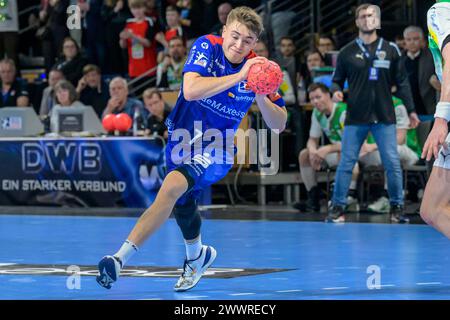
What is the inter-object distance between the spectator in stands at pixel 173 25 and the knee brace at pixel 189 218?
37.8 feet

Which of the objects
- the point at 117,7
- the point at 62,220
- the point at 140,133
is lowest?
the point at 62,220

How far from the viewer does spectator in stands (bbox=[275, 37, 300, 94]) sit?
18047mm

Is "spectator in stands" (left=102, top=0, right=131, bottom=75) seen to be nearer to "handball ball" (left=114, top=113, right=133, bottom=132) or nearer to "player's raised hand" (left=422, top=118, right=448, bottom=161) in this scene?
"handball ball" (left=114, top=113, right=133, bottom=132)

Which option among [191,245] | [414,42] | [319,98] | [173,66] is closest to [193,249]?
[191,245]

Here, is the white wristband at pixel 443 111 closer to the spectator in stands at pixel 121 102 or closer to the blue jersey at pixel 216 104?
the blue jersey at pixel 216 104

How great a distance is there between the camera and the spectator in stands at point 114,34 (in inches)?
857

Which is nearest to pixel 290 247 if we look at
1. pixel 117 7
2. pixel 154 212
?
pixel 154 212

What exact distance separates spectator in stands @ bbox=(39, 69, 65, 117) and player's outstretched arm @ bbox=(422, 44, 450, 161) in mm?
12572

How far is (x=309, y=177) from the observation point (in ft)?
53.5

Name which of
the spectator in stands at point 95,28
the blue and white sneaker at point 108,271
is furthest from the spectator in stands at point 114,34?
the blue and white sneaker at point 108,271

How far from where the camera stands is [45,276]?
31.2 ft

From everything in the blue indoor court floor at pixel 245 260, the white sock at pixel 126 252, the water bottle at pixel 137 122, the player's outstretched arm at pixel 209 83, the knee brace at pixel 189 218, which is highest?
the player's outstretched arm at pixel 209 83

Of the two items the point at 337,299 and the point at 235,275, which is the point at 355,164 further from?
the point at 337,299
